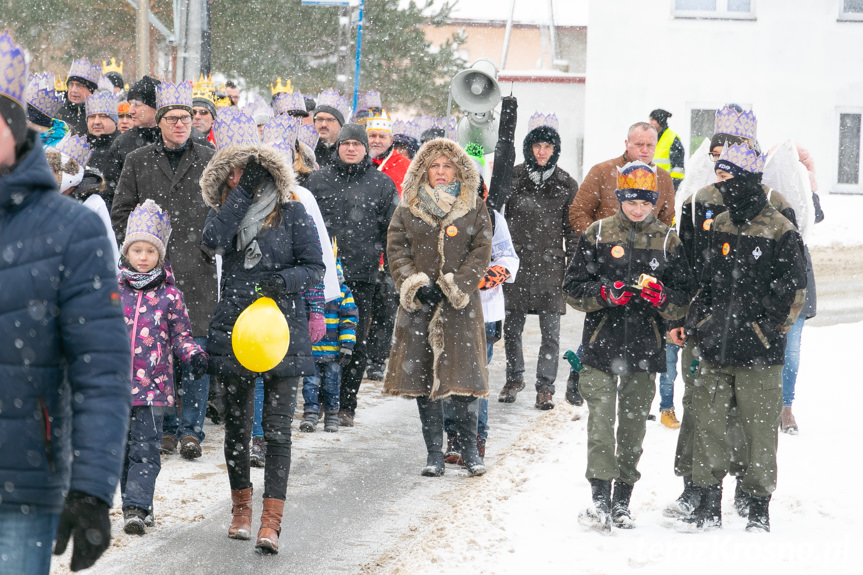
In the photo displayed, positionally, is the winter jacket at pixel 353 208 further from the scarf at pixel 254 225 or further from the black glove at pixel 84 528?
the black glove at pixel 84 528

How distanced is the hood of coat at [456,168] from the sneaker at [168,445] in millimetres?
2299

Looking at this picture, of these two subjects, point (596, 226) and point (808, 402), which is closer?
point (596, 226)

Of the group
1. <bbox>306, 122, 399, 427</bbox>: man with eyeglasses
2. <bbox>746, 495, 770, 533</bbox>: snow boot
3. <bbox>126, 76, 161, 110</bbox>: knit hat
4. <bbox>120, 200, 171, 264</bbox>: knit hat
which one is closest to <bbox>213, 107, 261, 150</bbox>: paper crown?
<bbox>120, 200, 171, 264</bbox>: knit hat

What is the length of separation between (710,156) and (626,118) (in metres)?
17.8

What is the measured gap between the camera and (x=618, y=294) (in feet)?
20.1

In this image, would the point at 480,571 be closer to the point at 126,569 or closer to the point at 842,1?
the point at 126,569

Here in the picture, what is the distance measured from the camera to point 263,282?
19.0 ft

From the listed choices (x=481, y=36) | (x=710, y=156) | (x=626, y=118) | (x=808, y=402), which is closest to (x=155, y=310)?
(x=710, y=156)

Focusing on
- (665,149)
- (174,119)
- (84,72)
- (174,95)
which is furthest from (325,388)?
(665,149)

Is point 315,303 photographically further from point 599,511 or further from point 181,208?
point 181,208

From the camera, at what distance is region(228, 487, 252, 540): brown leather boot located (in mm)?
5895

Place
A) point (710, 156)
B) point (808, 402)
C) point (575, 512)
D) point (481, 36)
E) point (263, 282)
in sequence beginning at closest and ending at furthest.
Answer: point (263, 282) < point (575, 512) < point (710, 156) < point (808, 402) < point (481, 36)

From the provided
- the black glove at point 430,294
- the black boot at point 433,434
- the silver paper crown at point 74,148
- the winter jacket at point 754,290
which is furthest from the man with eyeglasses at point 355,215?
the winter jacket at point 754,290

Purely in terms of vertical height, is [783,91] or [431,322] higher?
[783,91]
